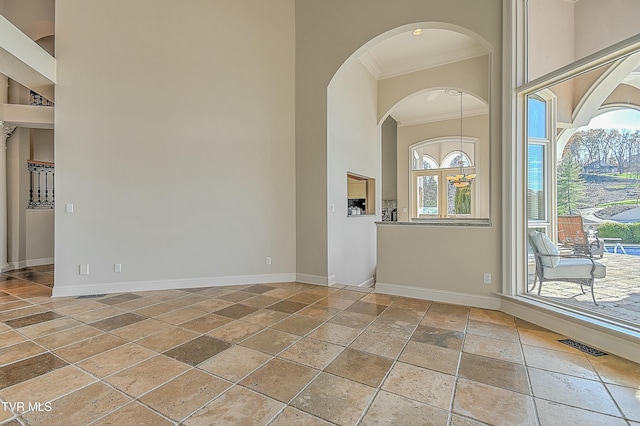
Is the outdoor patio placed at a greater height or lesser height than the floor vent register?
greater

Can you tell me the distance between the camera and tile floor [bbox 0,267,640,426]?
5.52ft

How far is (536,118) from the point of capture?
10.7 ft

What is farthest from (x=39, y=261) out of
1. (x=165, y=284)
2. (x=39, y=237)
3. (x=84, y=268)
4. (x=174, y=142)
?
(x=174, y=142)

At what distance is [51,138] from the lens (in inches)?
272

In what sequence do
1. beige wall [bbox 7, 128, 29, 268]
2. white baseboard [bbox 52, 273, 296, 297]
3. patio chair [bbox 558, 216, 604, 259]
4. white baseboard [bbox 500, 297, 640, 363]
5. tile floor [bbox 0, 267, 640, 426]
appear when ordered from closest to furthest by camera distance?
tile floor [bbox 0, 267, 640, 426], white baseboard [bbox 500, 297, 640, 363], patio chair [bbox 558, 216, 604, 259], white baseboard [bbox 52, 273, 296, 297], beige wall [bbox 7, 128, 29, 268]

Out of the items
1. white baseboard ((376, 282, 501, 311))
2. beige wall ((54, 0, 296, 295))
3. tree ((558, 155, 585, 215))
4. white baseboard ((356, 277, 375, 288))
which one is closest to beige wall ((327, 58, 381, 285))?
white baseboard ((356, 277, 375, 288))

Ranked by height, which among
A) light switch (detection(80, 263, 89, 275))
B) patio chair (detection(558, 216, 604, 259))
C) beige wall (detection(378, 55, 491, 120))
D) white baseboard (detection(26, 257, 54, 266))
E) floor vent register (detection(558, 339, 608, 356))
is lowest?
floor vent register (detection(558, 339, 608, 356))

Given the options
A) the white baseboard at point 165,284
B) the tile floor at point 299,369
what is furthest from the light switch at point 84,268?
the tile floor at point 299,369

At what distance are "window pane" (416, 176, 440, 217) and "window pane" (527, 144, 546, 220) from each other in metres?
5.86

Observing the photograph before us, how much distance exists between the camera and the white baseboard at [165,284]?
408 centimetres

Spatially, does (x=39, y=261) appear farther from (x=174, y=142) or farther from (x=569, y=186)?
(x=569, y=186)

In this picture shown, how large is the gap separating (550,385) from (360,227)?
417 centimetres

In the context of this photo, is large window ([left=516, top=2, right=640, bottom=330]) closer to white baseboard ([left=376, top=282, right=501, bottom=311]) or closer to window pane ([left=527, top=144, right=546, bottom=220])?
window pane ([left=527, top=144, right=546, bottom=220])

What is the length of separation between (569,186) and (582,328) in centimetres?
138
